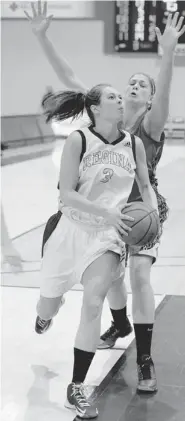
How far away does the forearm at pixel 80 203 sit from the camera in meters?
3.22

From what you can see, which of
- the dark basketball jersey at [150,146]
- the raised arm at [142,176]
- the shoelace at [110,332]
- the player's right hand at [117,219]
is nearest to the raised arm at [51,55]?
the dark basketball jersey at [150,146]

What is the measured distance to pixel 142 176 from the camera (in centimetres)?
348

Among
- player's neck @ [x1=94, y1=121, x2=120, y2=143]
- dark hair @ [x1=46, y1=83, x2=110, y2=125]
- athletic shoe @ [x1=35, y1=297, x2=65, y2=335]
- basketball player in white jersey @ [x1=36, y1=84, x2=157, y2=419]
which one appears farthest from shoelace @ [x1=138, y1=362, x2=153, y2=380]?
dark hair @ [x1=46, y1=83, x2=110, y2=125]

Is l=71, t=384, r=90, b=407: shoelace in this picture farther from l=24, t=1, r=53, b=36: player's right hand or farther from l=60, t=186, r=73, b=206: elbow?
l=24, t=1, r=53, b=36: player's right hand

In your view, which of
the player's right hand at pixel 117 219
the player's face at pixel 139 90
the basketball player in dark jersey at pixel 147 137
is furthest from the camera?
the player's face at pixel 139 90

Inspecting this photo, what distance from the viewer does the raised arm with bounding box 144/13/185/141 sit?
3.53 meters

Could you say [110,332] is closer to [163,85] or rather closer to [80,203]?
[80,203]

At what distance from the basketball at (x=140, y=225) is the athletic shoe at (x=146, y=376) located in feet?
2.22

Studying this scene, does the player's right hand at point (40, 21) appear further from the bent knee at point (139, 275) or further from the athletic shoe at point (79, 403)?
the athletic shoe at point (79, 403)

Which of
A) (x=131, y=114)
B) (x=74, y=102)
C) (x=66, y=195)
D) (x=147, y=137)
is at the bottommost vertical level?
(x=66, y=195)

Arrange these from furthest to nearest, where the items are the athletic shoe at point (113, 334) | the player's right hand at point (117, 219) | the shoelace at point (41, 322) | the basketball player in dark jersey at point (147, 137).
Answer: the athletic shoe at point (113, 334) → the shoelace at point (41, 322) → the basketball player in dark jersey at point (147, 137) → the player's right hand at point (117, 219)

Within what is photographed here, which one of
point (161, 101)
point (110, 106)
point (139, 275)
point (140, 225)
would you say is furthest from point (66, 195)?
point (161, 101)

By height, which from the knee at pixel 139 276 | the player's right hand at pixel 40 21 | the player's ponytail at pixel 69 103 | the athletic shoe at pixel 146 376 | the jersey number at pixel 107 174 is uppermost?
the player's right hand at pixel 40 21

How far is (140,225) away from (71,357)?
45.4 inches
